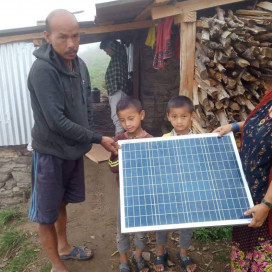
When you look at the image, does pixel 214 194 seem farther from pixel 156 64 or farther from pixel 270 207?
pixel 156 64

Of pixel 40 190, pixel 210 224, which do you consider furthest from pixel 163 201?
pixel 40 190

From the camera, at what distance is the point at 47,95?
108 inches

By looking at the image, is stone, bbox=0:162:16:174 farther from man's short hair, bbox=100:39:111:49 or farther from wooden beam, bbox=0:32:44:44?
man's short hair, bbox=100:39:111:49

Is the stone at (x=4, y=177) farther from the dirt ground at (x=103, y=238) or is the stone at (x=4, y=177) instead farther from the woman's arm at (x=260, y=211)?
the woman's arm at (x=260, y=211)

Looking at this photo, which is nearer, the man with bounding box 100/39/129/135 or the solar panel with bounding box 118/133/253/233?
the solar panel with bounding box 118/133/253/233

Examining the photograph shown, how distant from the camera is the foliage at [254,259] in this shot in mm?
2557

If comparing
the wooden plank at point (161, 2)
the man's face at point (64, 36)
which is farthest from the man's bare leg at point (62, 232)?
the wooden plank at point (161, 2)

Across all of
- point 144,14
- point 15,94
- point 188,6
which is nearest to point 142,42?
point 144,14

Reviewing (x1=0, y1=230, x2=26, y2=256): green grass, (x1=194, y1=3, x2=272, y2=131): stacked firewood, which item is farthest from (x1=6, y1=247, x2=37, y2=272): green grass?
(x1=194, y1=3, x2=272, y2=131): stacked firewood

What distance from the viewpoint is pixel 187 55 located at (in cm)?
466

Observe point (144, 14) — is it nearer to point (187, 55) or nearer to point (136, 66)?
point (187, 55)

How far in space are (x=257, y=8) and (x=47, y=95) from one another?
12.7 ft

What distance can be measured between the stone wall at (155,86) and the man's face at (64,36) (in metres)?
5.56

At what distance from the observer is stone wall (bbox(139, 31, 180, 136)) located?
8297mm
